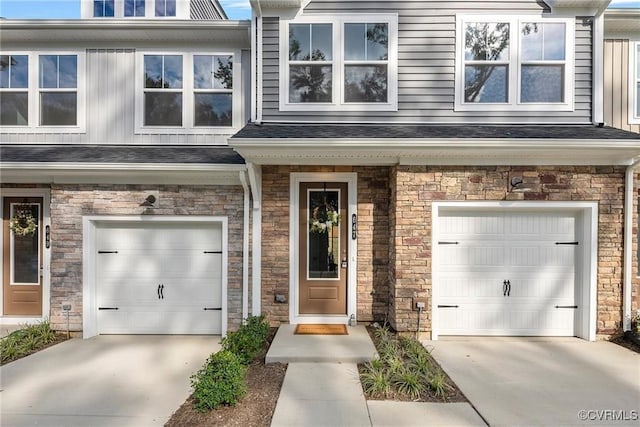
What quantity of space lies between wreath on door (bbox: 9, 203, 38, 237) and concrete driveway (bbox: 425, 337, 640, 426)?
6.80 meters

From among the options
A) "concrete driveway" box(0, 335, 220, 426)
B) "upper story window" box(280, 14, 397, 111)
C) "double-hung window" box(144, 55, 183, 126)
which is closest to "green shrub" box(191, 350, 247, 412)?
"concrete driveway" box(0, 335, 220, 426)

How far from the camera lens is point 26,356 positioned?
4914 millimetres

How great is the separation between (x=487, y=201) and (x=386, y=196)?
1503 millimetres

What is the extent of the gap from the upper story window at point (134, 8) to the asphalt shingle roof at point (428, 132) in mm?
4382

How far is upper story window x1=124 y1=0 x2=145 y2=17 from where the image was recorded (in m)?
7.50

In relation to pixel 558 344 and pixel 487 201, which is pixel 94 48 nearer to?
pixel 487 201

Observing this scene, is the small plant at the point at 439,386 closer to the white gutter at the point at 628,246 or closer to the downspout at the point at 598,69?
the white gutter at the point at 628,246

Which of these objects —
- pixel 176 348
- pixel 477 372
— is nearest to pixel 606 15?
pixel 477 372

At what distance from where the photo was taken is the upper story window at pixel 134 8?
7.50m

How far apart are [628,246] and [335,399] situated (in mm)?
4869

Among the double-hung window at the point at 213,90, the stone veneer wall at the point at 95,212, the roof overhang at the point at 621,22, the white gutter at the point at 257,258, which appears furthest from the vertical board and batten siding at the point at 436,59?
the stone veneer wall at the point at 95,212

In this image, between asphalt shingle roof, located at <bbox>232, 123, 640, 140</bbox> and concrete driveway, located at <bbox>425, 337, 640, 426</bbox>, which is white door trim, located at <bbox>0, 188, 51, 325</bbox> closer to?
asphalt shingle roof, located at <bbox>232, 123, 640, 140</bbox>

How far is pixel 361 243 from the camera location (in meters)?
5.80

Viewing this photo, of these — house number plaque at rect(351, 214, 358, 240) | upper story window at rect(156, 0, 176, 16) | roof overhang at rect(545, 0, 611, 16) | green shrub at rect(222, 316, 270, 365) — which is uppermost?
upper story window at rect(156, 0, 176, 16)
